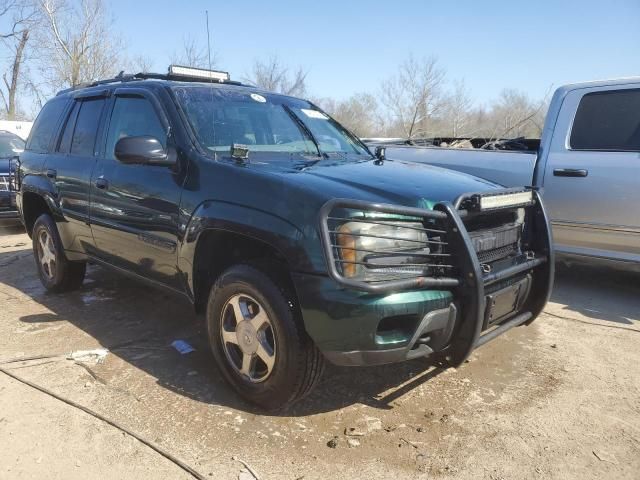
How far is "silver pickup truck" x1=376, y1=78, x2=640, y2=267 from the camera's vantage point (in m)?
4.65

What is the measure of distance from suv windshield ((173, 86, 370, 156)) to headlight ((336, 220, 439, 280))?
1222 mm

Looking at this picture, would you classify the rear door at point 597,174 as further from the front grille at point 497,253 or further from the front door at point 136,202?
the front door at point 136,202

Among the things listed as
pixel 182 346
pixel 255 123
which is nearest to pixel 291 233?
pixel 255 123

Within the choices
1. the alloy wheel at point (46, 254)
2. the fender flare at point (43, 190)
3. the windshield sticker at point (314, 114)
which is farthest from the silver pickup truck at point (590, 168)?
the alloy wheel at point (46, 254)

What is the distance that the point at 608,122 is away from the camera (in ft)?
16.0

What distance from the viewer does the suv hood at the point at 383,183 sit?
261 cm

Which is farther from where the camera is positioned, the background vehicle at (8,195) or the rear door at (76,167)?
the background vehicle at (8,195)

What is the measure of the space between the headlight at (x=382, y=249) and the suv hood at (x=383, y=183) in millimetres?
152

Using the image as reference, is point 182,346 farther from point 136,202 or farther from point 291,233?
point 291,233

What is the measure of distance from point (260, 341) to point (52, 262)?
3090 millimetres

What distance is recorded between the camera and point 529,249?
3266 mm

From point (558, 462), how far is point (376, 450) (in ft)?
2.82

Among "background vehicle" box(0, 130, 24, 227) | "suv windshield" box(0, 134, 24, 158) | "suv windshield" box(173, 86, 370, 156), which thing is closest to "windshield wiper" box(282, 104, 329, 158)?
"suv windshield" box(173, 86, 370, 156)

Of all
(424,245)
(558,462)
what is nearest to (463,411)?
(558,462)
